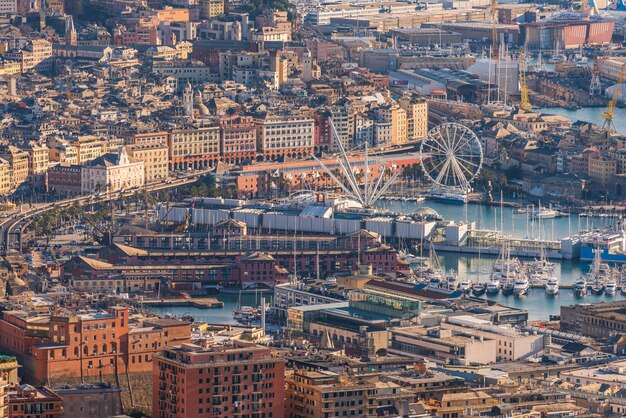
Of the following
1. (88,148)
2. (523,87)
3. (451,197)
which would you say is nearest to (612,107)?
(523,87)

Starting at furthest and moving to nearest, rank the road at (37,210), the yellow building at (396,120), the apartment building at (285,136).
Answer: the yellow building at (396,120) < the apartment building at (285,136) < the road at (37,210)

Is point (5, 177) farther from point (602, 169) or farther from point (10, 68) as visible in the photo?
point (10, 68)

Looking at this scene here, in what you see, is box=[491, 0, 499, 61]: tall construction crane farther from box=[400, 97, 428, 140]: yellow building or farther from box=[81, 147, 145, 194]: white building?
box=[81, 147, 145, 194]: white building

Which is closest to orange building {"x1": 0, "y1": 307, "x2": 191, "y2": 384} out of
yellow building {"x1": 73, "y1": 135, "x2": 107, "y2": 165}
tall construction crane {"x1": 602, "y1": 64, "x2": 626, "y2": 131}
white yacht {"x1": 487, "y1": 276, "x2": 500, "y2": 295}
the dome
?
white yacht {"x1": 487, "y1": 276, "x2": 500, "y2": 295}

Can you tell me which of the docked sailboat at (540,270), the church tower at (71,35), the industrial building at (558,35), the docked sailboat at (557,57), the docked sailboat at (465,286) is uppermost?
the church tower at (71,35)

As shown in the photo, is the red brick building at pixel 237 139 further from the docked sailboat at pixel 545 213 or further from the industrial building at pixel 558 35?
the industrial building at pixel 558 35

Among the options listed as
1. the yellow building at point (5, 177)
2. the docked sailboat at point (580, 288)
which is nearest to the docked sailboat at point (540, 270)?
the docked sailboat at point (580, 288)

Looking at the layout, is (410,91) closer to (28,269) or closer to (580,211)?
(580,211)
